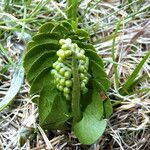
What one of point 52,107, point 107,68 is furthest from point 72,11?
point 52,107

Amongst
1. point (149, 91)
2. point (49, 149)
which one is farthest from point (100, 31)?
point (49, 149)

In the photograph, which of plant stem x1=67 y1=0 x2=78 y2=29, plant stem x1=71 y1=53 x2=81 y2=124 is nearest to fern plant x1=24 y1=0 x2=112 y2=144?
plant stem x1=71 y1=53 x2=81 y2=124

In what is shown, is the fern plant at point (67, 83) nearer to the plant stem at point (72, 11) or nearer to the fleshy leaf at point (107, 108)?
the fleshy leaf at point (107, 108)

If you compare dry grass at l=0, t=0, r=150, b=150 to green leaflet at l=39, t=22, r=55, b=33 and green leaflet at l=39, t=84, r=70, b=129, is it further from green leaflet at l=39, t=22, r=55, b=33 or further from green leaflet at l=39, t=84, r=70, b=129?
green leaflet at l=39, t=22, r=55, b=33

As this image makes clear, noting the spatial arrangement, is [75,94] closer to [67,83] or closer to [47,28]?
[67,83]

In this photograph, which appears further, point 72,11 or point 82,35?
point 72,11

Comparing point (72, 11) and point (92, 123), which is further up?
point (72, 11)

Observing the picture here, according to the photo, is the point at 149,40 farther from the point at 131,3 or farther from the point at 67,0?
the point at 67,0
